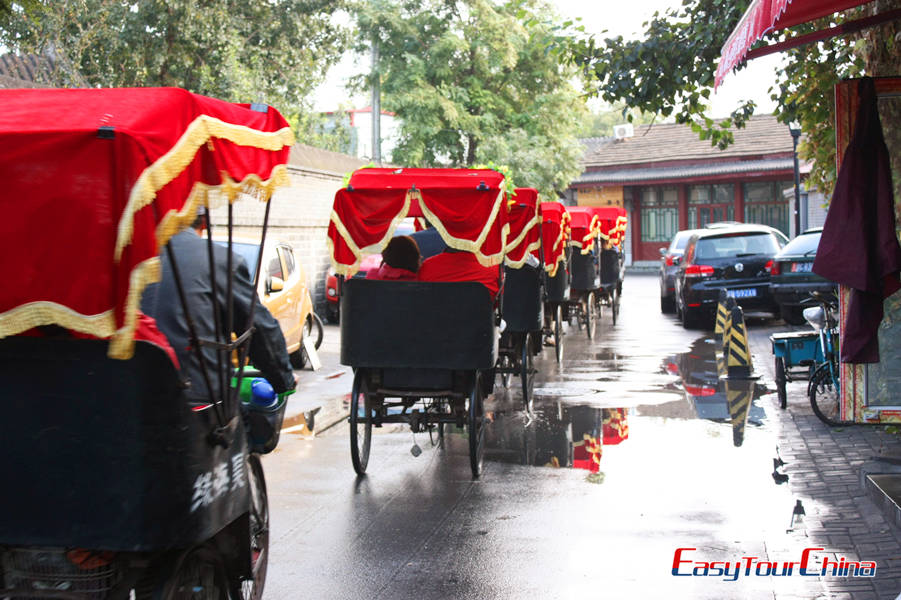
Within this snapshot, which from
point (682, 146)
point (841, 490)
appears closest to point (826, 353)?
point (841, 490)

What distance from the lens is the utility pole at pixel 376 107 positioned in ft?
96.4

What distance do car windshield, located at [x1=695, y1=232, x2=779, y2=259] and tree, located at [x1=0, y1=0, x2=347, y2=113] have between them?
9327 mm

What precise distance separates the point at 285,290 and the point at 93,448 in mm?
9940

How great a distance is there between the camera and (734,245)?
17641 millimetres

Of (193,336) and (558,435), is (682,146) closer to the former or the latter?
(558,435)

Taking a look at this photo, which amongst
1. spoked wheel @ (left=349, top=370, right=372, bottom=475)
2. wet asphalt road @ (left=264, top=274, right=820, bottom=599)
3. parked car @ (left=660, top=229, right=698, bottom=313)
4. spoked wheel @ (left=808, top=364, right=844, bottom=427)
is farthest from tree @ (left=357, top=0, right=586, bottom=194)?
spoked wheel @ (left=349, top=370, right=372, bottom=475)

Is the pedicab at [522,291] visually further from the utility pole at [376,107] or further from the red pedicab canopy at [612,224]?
the utility pole at [376,107]

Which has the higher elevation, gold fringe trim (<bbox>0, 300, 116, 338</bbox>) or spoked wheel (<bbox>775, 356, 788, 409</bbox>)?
gold fringe trim (<bbox>0, 300, 116, 338</bbox>)

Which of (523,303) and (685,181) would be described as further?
(685,181)

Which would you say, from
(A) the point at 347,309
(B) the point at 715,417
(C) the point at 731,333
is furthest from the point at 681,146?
(A) the point at 347,309

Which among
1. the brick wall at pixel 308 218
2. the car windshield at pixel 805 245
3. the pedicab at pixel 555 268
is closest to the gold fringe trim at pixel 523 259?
the pedicab at pixel 555 268

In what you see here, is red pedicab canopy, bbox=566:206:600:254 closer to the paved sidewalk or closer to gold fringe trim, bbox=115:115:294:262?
the paved sidewalk

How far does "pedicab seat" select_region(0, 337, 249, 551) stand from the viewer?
3.12 meters

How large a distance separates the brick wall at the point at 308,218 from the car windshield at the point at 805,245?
823cm
